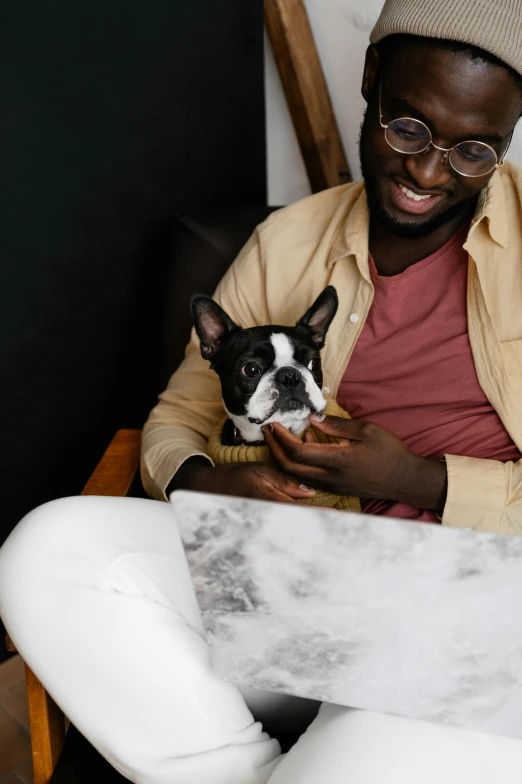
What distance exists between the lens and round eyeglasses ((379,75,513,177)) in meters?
1.18

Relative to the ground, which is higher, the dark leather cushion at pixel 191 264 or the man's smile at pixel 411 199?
the man's smile at pixel 411 199

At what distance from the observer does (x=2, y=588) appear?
1090 millimetres

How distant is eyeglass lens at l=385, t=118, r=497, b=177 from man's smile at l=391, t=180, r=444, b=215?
0.07 meters

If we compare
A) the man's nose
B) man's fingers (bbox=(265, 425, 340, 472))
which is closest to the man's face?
the man's nose

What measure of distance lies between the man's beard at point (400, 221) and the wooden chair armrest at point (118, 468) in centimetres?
66

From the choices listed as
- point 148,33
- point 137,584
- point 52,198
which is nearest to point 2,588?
point 137,584

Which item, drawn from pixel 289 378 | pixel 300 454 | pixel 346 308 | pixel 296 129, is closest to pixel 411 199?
pixel 346 308

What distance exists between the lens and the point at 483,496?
3.86 ft

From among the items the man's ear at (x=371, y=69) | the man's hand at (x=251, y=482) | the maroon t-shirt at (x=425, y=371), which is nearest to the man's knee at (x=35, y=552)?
the man's hand at (x=251, y=482)

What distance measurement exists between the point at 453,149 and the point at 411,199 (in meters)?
0.11

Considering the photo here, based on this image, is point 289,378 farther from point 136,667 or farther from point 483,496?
point 136,667

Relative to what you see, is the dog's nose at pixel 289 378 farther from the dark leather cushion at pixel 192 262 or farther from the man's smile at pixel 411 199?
the dark leather cushion at pixel 192 262

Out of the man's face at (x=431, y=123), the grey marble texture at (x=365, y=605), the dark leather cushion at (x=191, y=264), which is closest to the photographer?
the grey marble texture at (x=365, y=605)

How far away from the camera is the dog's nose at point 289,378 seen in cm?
128
